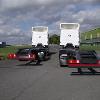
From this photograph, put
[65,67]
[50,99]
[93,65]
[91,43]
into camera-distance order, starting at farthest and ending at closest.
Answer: [91,43] < [65,67] < [93,65] < [50,99]

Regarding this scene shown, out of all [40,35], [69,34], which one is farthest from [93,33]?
[69,34]

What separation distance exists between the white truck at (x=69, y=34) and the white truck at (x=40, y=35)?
439cm

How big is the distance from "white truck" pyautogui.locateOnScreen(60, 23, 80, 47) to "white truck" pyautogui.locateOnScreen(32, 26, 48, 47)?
439 cm

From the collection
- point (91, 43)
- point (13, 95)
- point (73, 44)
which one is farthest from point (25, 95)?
point (91, 43)

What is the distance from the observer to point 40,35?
152 ft

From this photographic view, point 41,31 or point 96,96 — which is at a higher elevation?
point 41,31

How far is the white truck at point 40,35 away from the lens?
46.3 meters

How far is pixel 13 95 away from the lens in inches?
422

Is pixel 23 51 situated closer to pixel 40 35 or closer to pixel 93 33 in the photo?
pixel 40 35

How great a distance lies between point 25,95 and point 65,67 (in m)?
14.7

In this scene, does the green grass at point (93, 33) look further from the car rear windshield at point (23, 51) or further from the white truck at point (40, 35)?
the car rear windshield at point (23, 51)

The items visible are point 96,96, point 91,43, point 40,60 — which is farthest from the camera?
point 91,43

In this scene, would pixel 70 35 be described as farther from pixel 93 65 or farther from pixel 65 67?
pixel 93 65

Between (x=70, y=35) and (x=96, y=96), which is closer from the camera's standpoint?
(x=96, y=96)
